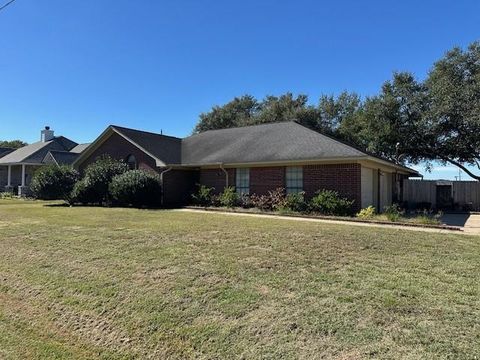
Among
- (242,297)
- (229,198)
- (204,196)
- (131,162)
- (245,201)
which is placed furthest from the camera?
(131,162)

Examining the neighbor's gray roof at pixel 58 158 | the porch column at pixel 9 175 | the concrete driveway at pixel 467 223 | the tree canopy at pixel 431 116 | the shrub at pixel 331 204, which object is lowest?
the concrete driveway at pixel 467 223

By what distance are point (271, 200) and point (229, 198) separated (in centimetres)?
212

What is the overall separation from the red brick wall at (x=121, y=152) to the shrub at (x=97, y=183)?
3.56 feet

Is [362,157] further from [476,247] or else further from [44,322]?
[44,322]

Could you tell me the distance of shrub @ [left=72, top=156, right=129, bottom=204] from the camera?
2086cm

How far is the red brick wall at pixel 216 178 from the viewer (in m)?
19.5

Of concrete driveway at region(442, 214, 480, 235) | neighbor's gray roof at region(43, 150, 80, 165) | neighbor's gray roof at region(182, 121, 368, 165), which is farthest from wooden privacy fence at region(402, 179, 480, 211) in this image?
Result: neighbor's gray roof at region(43, 150, 80, 165)

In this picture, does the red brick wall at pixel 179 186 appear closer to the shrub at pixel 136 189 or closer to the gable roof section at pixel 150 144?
the shrub at pixel 136 189

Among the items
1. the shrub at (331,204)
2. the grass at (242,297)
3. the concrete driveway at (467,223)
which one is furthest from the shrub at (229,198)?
the grass at (242,297)

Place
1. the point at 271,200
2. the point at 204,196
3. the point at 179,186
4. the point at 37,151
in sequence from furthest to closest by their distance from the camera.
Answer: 1. the point at 37,151
2. the point at 179,186
3. the point at 204,196
4. the point at 271,200

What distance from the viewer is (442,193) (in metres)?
22.7

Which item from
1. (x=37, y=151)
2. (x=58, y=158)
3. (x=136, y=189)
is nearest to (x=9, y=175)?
(x=37, y=151)

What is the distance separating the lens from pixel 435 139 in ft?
86.5

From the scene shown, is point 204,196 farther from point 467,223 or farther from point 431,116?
point 431,116
